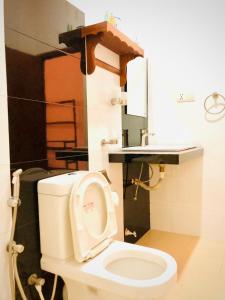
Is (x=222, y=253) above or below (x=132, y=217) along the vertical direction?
below

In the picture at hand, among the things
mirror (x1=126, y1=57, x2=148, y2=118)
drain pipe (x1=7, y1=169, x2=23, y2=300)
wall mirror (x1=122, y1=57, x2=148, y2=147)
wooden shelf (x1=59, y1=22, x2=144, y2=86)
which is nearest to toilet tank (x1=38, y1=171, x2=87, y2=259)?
drain pipe (x1=7, y1=169, x2=23, y2=300)

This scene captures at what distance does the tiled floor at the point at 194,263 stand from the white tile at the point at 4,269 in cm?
102

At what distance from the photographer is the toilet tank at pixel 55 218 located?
1114 mm

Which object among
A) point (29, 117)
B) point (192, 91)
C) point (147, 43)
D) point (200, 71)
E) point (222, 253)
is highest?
point (147, 43)

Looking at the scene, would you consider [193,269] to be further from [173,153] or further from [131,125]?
[131,125]

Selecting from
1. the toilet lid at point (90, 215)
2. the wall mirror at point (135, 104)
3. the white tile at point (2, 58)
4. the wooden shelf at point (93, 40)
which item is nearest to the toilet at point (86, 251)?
the toilet lid at point (90, 215)

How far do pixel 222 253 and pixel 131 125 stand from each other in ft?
4.69

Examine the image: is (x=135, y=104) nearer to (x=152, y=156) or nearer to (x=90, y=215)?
(x=152, y=156)

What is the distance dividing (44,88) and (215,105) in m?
1.64

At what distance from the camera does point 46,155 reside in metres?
1.31

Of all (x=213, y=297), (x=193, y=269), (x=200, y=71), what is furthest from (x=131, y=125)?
(x=213, y=297)

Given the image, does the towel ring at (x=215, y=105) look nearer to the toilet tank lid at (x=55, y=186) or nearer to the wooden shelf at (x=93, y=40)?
the wooden shelf at (x=93, y=40)

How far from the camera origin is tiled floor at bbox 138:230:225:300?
5.10 ft

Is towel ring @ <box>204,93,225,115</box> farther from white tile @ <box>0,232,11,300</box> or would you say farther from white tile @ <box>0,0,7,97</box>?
white tile @ <box>0,232,11,300</box>
